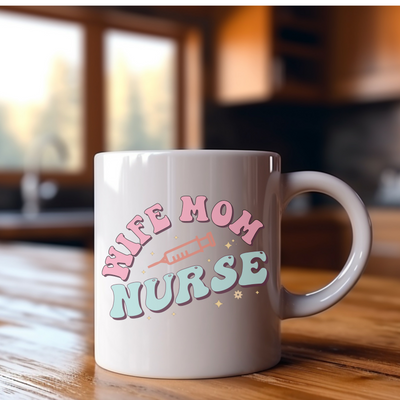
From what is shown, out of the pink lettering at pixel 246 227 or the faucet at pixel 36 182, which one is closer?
the pink lettering at pixel 246 227

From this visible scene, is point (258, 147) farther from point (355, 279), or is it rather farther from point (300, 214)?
point (355, 279)

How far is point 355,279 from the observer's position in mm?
426

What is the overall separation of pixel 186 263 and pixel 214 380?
8 centimetres

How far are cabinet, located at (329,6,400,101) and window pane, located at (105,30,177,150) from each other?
40.1 inches

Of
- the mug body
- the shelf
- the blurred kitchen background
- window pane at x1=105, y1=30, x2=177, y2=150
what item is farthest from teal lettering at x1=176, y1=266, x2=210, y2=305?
the shelf

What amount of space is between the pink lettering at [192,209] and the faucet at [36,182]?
245 centimetres

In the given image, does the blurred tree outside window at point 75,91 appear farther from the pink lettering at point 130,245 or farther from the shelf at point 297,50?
the pink lettering at point 130,245

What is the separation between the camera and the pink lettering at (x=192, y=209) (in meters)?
0.39

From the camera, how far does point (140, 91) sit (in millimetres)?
3576

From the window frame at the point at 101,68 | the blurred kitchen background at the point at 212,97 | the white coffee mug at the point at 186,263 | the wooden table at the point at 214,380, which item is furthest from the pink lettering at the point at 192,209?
the window frame at the point at 101,68

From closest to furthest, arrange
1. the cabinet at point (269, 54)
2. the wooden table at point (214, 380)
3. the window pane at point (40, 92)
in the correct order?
1. the wooden table at point (214, 380)
2. the window pane at point (40, 92)
3. the cabinet at point (269, 54)

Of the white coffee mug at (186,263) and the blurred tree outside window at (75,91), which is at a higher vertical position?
the blurred tree outside window at (75,91)

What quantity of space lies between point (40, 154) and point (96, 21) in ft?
2.75
